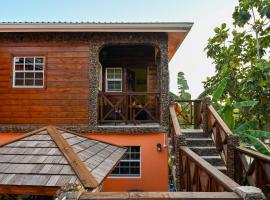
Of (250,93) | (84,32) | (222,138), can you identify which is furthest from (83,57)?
(250,93)

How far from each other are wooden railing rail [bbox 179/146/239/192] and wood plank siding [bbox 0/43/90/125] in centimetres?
456

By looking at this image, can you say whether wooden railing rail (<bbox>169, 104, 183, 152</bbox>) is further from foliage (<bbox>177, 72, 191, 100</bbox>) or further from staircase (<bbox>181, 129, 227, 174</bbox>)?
foliage (<bbox>177, 72, 191, 100</bbox>)

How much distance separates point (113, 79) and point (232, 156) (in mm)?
Answer: 7343

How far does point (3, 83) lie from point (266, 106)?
1115 centimetres

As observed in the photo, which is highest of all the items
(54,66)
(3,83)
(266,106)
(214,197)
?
(54,66)

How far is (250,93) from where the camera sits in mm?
11820

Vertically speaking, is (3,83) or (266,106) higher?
(3,83)

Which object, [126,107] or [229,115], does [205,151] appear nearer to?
[229,115]

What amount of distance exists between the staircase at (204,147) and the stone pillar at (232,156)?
23 cm

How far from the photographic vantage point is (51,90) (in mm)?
9820

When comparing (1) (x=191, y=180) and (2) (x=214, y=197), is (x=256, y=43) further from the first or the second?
(2) (x=214, y=197)

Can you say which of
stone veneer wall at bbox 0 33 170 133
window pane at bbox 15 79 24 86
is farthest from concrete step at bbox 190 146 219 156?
window pane at bbox 15 79 24 86

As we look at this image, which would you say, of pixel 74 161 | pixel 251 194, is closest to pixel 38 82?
pixel 74 161

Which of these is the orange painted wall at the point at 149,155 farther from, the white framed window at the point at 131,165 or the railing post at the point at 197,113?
the railing post at the point at 197,113
